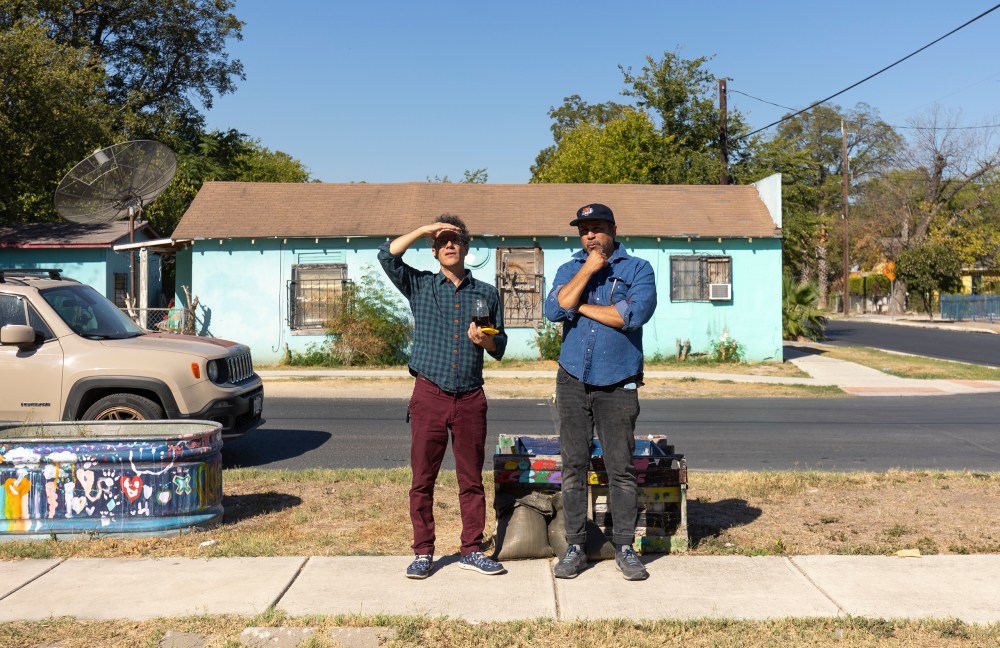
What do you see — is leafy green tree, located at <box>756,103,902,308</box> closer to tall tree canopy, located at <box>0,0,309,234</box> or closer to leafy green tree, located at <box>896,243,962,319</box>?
leafy green tree, located at <box>896,243,962,319</box>

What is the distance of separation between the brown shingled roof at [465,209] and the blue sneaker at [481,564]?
52.5 ft

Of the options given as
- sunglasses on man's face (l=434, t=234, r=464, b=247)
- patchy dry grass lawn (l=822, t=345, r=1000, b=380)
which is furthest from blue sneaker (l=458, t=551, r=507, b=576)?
patchy dry grass lawn (l=822, t=345, r=1000, b=380)

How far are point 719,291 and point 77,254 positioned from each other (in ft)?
53.3

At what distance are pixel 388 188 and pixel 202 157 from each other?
1679 cm

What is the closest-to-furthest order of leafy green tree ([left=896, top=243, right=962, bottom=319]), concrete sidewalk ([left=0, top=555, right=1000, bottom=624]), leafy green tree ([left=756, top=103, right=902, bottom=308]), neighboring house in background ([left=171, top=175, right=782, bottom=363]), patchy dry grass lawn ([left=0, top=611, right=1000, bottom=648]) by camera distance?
patchy dry grass lawn ([left=0, top=611, right=1000, bottom=648]) < concrete sidewalk ([left=0, top=555, right=1000, bottom=624]) < neighboring house in background ([left=171, top=175, right=782, bottom=363]) < leafy green tree ([left=896, top=243, right=962, bottom=319]) < leafy green tree ([left=756, top=103, right=902, bottom=308])

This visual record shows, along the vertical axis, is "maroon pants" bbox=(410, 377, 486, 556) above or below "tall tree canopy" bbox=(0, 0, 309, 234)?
below

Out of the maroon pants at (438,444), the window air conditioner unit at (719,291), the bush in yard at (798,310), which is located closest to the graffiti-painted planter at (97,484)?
the maroon pants at (438,444)

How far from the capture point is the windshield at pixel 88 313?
868cm

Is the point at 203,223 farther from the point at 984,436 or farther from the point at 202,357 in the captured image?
the point at 984,436

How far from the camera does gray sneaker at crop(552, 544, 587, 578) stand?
17.5 feet

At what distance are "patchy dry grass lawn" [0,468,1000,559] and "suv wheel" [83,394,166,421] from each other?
91 centimetres

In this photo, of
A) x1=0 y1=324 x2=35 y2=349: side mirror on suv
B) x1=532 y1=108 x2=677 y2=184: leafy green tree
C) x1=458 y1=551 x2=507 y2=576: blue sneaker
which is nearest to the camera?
x1=458 y1=551 x2=507 y2=576: blue sneaker

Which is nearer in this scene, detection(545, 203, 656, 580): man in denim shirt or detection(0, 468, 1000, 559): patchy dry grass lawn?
detection(545, 203, 656, 580): man in denim shirt

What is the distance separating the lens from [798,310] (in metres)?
28.2
